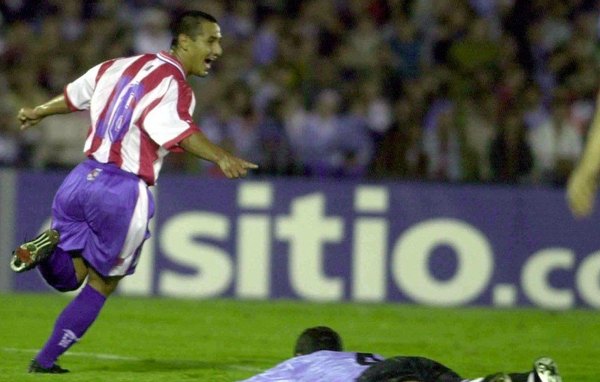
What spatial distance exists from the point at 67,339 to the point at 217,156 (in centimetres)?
149

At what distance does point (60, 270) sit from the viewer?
332 inches

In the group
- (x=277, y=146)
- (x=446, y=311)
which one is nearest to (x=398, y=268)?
(x=446, y=311)

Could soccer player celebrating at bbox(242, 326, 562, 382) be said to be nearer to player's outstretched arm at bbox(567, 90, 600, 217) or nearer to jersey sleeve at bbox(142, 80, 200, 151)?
player's outstretched arm at bbox(567, 90, 600, 217)

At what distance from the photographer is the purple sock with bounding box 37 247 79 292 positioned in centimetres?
838

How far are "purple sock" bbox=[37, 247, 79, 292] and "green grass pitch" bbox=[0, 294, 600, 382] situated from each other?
547 mm

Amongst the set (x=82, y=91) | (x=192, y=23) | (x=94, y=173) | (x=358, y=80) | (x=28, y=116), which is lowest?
(x=94, y=173)

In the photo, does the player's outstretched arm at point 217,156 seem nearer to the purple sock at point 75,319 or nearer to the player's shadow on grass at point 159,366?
the purple sock at point 75,319

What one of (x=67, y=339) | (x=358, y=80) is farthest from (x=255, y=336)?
(x=358, y=80)

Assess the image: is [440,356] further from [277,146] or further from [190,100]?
[277,146]

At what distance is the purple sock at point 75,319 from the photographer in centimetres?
841

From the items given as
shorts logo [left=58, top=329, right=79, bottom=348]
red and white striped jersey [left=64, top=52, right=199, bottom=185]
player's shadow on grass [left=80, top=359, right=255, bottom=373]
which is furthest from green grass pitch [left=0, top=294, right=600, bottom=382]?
red and white striped jersey [left=64, top=52, right=199, bottom=185]

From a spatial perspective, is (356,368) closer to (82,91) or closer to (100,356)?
(82,91)

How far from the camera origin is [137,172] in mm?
8461

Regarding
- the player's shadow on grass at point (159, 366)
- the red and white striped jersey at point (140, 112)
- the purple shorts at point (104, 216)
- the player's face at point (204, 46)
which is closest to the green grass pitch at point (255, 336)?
the player's shadow on grass at point (159, 366)
